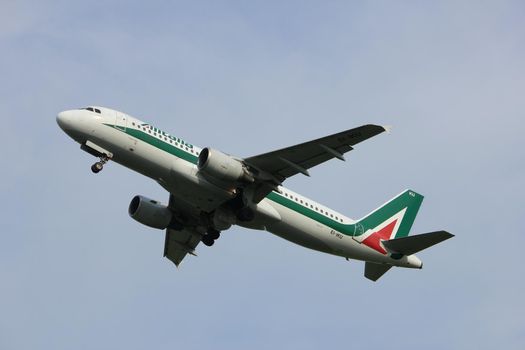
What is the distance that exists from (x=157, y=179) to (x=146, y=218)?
5.13 m

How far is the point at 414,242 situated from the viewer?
47.1 m

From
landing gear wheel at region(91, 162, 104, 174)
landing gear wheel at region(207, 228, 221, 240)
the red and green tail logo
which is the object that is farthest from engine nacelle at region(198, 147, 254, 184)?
the red and green tail logo

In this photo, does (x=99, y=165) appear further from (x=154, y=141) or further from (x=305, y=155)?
(x=305, y=155)

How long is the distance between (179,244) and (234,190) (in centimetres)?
884

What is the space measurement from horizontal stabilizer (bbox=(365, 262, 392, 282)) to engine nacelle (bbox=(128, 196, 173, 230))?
1107 centimetres

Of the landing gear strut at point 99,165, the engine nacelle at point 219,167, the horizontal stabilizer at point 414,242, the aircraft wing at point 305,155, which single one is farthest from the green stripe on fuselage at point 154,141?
the horizontal stabilizer at point 414,242

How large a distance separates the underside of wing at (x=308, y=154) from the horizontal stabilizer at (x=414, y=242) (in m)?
7.49

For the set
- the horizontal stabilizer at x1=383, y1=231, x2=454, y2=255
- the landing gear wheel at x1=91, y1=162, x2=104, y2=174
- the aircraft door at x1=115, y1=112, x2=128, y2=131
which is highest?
the aircraft door at x1=115, y1=112, x2=128, y2=131

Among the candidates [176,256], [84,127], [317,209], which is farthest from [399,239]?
[84,127]

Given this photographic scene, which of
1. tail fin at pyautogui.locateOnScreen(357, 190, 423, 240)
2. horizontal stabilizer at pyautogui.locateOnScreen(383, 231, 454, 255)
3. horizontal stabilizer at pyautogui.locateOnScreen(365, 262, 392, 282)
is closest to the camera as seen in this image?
horizontal stabilizer at pyautogui.locateOnScreen(383, 231, 454, 255)

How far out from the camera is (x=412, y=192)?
5272 centimetres

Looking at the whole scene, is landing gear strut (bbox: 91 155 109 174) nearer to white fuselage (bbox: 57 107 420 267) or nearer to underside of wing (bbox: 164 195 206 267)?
white fuselage (bbox: 57 107 420 267)

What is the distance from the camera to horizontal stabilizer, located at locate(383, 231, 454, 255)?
45.3 m

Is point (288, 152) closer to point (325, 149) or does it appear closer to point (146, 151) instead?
point (325, 149)
